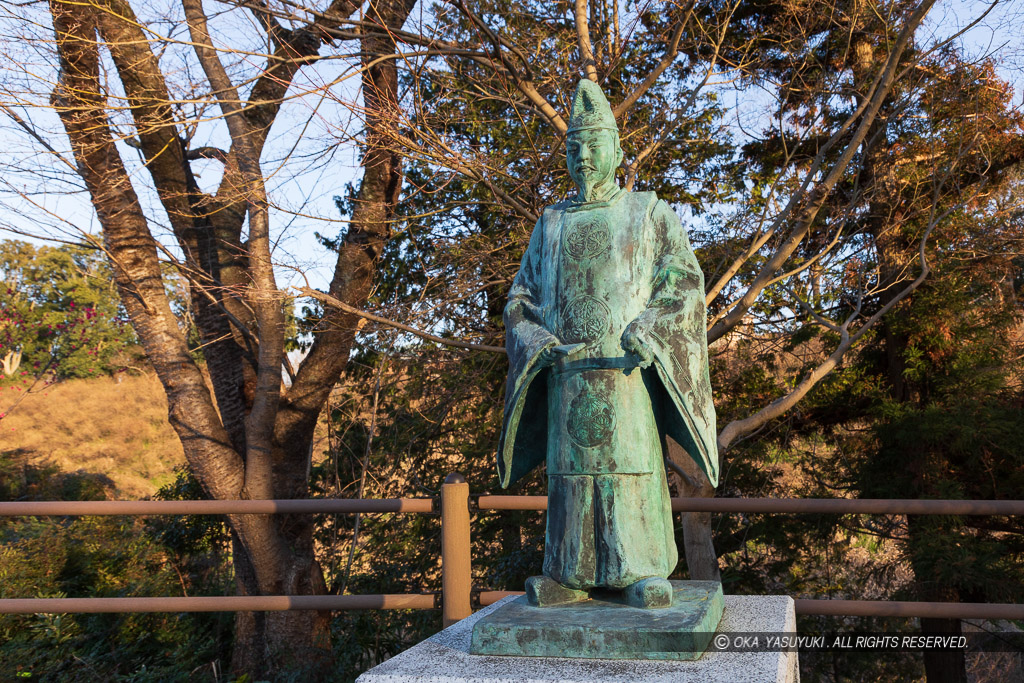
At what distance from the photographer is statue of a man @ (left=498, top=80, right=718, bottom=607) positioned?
2551mm

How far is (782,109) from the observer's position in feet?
24.6

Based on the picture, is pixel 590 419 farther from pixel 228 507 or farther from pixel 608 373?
pixel 228 507

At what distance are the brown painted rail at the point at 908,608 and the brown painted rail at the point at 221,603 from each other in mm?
381

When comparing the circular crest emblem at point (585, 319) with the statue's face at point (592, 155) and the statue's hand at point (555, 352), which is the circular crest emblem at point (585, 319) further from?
the statue's face at point (592, 155)

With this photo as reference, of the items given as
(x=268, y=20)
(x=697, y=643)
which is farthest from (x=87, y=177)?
(x=697, y=643)

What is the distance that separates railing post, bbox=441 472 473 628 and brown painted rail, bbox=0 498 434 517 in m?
0.12

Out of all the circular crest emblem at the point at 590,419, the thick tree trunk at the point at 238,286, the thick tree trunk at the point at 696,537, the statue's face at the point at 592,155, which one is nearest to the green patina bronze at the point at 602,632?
the circular crest emblem at the point at 590,419

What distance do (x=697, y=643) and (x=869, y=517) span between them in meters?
7.32

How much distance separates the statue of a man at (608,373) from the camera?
8.37 ft

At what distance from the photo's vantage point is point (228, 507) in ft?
11.8

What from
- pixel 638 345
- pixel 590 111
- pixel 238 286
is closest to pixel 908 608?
pixel 638 345

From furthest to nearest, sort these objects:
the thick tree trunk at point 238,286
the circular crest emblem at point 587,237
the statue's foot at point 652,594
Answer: the thick tree trunk at point 238,286 < the circular crest emblem at point 587,237 < the statue's foot at point 652,594

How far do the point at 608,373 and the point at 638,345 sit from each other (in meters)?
0.18

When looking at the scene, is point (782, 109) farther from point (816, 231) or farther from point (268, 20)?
point (268, 20)
